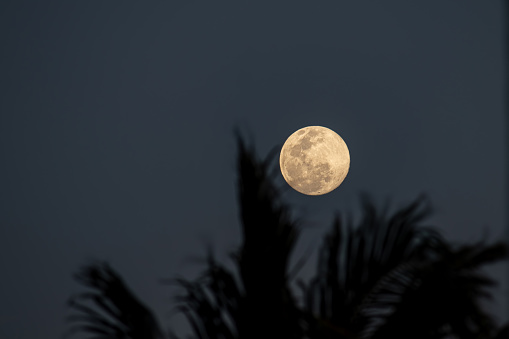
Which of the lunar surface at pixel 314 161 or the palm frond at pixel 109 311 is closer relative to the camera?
the palm frond at pixel 109 311

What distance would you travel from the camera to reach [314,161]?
5484mm

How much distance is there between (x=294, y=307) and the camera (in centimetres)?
271

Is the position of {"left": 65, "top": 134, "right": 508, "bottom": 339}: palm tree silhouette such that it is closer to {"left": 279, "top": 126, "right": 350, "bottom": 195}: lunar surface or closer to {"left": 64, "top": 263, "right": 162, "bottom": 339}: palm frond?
{"left": 64, "top": 263, "right": 162, "bottom": 339}: palm frond

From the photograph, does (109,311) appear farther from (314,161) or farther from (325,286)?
(314,161)

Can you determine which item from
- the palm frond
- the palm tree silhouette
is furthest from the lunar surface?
the palm frond

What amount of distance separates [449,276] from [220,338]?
1257mm

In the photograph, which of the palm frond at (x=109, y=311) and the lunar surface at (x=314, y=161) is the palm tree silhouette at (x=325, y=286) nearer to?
the palm frond at (x=109, y=311)

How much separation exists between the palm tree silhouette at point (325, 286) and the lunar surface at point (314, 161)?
80.7 inches

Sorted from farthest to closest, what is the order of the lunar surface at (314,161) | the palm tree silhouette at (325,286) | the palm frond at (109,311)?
the lunar surface at (314,161), the palm frond at (109,311), the palm tree silhouette at (325,286)

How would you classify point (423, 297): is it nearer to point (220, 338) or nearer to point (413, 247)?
point (413, 247)

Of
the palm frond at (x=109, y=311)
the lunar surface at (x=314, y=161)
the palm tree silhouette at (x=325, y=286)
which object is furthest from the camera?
the lunar surface at (x=314, y=161)

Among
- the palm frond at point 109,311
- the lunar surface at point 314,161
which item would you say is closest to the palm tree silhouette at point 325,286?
the palm frond at point 109,311

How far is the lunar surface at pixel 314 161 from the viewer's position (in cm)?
530

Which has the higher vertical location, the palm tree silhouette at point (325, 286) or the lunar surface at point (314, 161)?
the lunar surface at point (314, 161)
